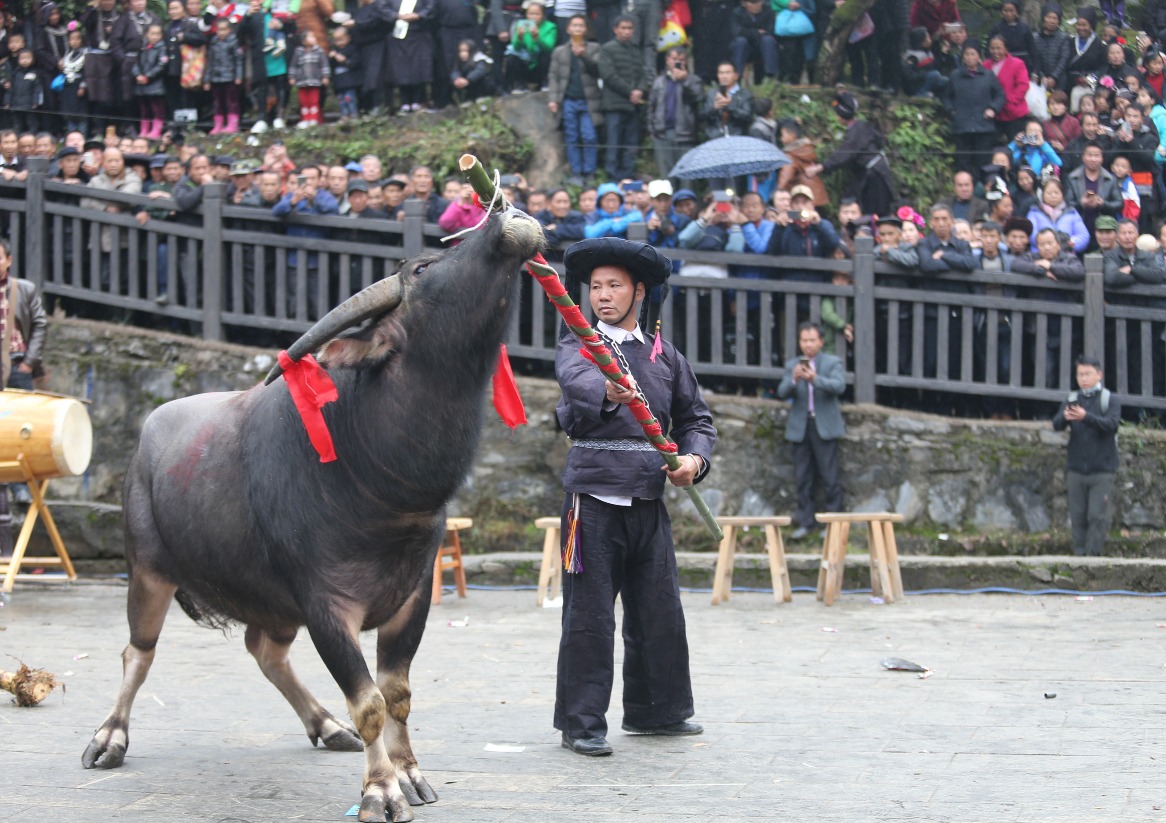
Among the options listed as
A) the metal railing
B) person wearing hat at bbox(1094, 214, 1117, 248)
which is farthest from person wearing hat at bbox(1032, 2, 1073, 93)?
the metal railing

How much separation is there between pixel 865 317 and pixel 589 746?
6.99 metres

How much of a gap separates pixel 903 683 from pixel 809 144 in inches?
329

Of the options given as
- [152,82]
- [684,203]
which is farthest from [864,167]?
[152,82]

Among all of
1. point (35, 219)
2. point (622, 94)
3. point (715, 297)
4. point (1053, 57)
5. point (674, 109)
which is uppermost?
point (1053, 57)

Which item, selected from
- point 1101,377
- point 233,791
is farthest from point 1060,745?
point 1101,377

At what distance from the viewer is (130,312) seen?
14211 millimetres

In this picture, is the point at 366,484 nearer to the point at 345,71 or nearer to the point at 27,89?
the point at 345,71

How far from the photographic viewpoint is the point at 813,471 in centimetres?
1260

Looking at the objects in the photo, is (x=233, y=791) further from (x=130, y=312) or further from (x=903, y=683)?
(x=130, y=312)

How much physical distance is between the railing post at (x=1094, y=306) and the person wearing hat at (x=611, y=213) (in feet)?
12.3

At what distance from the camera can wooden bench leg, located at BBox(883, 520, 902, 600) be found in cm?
1118

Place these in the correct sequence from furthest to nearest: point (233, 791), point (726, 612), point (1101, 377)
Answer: point (1101, 377)
point (726, 612)
point (233, 791)

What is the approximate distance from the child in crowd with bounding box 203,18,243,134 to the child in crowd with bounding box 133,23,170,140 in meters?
0.48

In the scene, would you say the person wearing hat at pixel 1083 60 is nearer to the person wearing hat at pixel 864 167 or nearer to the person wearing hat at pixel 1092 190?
the person wearing hat at pixel 1092 190
